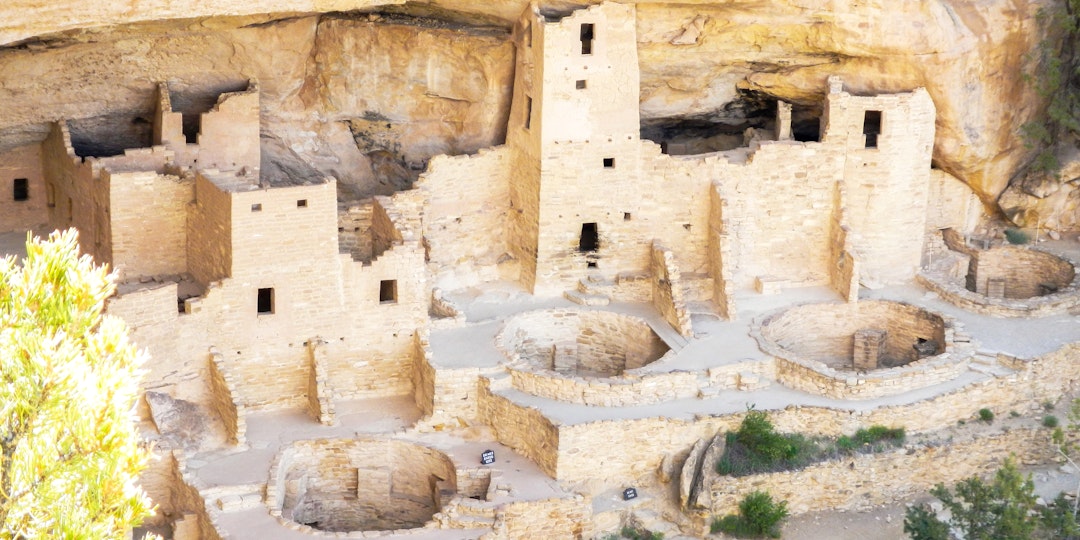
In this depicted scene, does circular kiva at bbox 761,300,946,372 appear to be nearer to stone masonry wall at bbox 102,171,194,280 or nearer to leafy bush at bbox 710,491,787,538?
leafy bush at bbox 710,491,787,538

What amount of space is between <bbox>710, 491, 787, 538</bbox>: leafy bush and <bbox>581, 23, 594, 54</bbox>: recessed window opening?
22.8ft

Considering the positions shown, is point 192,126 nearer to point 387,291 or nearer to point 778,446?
point 387,291

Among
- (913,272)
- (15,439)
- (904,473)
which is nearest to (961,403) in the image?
(904,473)

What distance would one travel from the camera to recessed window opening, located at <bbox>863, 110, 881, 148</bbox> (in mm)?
27234

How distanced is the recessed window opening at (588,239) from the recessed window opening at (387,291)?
3533 millimetres

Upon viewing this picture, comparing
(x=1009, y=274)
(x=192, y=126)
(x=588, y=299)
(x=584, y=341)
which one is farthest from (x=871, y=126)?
(x=192, y=126)

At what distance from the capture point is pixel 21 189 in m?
25.6

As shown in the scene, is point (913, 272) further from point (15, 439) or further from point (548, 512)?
point (15, 439)

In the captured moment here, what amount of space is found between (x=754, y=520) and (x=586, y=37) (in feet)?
24.4

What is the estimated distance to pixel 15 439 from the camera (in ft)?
39.5

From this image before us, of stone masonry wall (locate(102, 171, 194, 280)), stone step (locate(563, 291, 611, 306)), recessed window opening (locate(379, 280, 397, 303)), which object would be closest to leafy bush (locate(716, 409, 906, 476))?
stone step (locate(563, 291, 611, 306))

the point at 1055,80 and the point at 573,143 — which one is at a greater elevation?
the point at 1055,80

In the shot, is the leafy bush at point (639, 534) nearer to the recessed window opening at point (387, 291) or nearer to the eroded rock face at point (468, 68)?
the recessed window opening at point (387, 291)

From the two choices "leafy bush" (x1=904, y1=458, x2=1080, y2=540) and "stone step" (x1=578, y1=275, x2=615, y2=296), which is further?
"stone step" (x1=578, y1=275, x2=615, y2=296)
